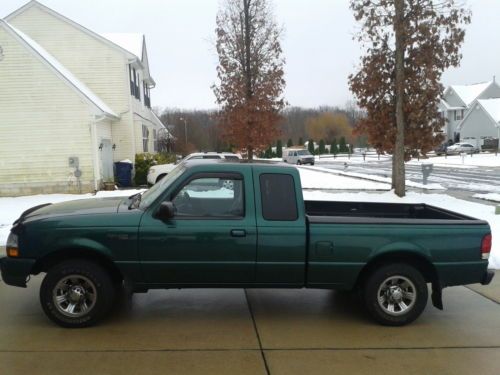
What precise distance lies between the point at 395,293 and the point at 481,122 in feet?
219

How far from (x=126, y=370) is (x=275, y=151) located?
63853mm

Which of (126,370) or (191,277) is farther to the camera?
(191,277)

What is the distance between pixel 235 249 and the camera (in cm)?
475

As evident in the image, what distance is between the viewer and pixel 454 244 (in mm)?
4910

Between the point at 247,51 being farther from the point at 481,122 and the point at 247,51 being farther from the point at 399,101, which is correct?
the point at 481,122

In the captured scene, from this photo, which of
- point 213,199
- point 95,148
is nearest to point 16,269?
point 213,199

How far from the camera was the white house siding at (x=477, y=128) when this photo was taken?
62.6m

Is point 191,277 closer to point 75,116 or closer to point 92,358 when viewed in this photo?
point 92,358

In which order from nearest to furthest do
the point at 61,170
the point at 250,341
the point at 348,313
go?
the point at 250,341, the point at 348,313, the point at 61,170


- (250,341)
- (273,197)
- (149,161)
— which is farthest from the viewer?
(149,161)

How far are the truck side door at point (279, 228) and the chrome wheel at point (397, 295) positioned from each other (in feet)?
2.86

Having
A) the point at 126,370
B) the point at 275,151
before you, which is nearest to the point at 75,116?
the point at 126,370

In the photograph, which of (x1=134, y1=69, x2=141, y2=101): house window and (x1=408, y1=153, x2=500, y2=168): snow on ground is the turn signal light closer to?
(x1=134, y1=69, x2=141, y2=101): house window

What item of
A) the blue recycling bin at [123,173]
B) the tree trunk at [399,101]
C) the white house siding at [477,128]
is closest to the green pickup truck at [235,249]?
the tree trunk at [399,101]
